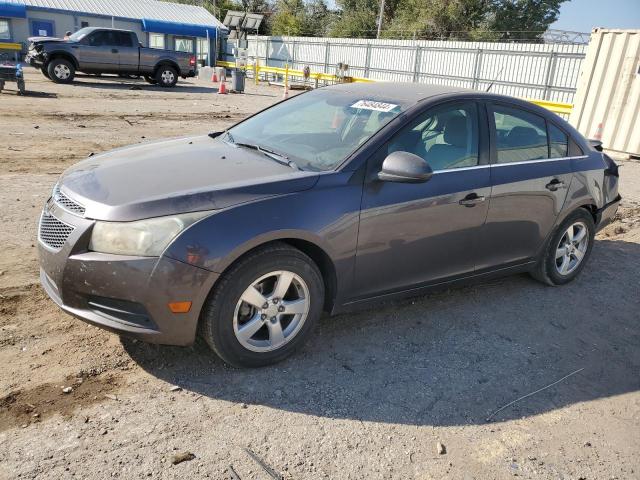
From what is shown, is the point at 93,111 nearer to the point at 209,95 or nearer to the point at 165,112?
the point at 165,112

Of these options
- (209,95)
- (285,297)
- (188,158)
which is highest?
(188,158)

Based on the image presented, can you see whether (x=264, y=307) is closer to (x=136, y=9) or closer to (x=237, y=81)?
(x=237, y=81)

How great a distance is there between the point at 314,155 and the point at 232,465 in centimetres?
199

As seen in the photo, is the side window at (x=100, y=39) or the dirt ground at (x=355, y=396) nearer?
the dirt ground at (x=355, y=396)

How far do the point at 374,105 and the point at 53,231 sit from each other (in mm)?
2267

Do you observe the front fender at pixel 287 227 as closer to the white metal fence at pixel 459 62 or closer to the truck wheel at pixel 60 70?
the white metal fence at pixel 459 62

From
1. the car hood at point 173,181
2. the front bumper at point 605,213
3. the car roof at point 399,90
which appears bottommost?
the front bumper at point 605,213

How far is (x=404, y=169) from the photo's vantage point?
133 inches

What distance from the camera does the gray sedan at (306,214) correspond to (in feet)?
9.55

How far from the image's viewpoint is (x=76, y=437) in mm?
2656

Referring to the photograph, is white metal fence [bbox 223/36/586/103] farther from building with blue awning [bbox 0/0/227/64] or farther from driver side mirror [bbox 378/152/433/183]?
driver side mirror [bbox 378/152/433/183]

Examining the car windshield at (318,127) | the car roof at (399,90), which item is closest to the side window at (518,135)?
the car roof at (399,90)

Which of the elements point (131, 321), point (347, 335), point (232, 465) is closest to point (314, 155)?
point (347, 335)

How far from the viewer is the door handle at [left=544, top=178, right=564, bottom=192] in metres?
4.47
